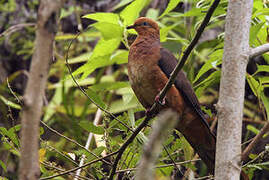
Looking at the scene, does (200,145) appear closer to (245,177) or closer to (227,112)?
(245,177)

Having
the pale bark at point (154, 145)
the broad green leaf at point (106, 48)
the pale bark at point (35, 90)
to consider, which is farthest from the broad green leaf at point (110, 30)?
the pale bark at point (154, 145)

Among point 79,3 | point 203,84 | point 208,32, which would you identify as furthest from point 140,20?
point 79,3

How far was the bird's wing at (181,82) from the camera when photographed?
221 cm

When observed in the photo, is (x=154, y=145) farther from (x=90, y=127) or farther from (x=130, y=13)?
(x=130, y=13)

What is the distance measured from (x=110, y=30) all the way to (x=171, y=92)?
21.7 inches

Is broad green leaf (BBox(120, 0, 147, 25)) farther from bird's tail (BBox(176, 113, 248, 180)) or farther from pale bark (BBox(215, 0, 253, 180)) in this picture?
bird's tail (BBox(176, 113, 248, 180))

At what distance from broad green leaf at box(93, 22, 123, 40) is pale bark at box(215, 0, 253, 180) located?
629 mm

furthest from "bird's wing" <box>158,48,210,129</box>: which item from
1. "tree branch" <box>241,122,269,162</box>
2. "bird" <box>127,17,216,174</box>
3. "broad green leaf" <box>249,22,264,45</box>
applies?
"tree branch" <box>241,122,269,162</box>

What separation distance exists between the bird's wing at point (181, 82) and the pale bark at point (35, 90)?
5.13ft

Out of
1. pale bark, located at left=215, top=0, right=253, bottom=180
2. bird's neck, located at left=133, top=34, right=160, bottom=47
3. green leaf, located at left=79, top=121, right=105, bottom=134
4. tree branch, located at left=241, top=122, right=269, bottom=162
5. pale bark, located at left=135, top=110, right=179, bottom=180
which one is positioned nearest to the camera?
pale bark, located at left=135, top=110, right=179, bottom=180

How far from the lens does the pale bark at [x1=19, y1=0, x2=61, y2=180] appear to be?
625 millimetres

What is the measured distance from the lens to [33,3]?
4.38 m

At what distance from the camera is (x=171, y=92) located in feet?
7.44

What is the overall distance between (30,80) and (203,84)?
5.08 feet
